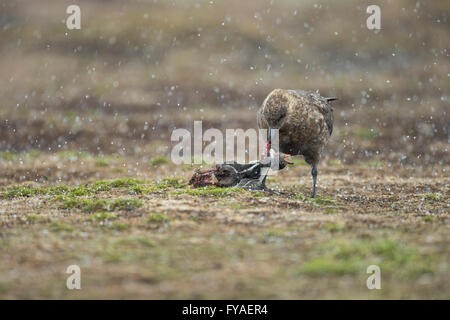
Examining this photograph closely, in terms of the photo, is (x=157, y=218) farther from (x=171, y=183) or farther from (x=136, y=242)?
(x=171, y=183)

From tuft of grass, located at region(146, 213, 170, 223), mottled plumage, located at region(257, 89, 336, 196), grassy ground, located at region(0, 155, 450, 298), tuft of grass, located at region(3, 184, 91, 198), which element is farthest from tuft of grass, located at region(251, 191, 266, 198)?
tuft of grass, located at region(3, 184, 91, 198)

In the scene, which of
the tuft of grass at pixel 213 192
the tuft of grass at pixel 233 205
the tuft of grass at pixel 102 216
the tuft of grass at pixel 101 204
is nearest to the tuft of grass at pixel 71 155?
the tuft of grass at pixel 101 204

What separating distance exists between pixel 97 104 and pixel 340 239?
40.2 feet

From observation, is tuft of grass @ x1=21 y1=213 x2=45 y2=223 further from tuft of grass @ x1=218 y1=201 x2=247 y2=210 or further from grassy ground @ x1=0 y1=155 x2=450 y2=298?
tuft of grass @ x1=218 y1=201 x2=247 y2=210

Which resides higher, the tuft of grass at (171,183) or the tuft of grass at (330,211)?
the tuft of grass at (171,183)

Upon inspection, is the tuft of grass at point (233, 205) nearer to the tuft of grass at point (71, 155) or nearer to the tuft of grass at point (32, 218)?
the tuft of grass at point (32, 218)

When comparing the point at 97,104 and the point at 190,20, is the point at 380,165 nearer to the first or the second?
the point at 97,104

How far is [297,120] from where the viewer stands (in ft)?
22.9

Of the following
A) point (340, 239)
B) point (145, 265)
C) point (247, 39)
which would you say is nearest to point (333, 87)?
point (247, 39)

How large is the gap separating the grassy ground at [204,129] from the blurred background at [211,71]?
71 millimetres

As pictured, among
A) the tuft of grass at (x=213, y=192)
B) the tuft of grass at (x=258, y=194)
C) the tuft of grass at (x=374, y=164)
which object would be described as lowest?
the tuft of grass at (x=258, y=194)

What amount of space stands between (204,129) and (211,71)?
4.78 meters

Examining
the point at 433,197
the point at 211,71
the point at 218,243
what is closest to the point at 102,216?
the point at 218,243

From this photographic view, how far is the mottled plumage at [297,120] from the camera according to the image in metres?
6.92
